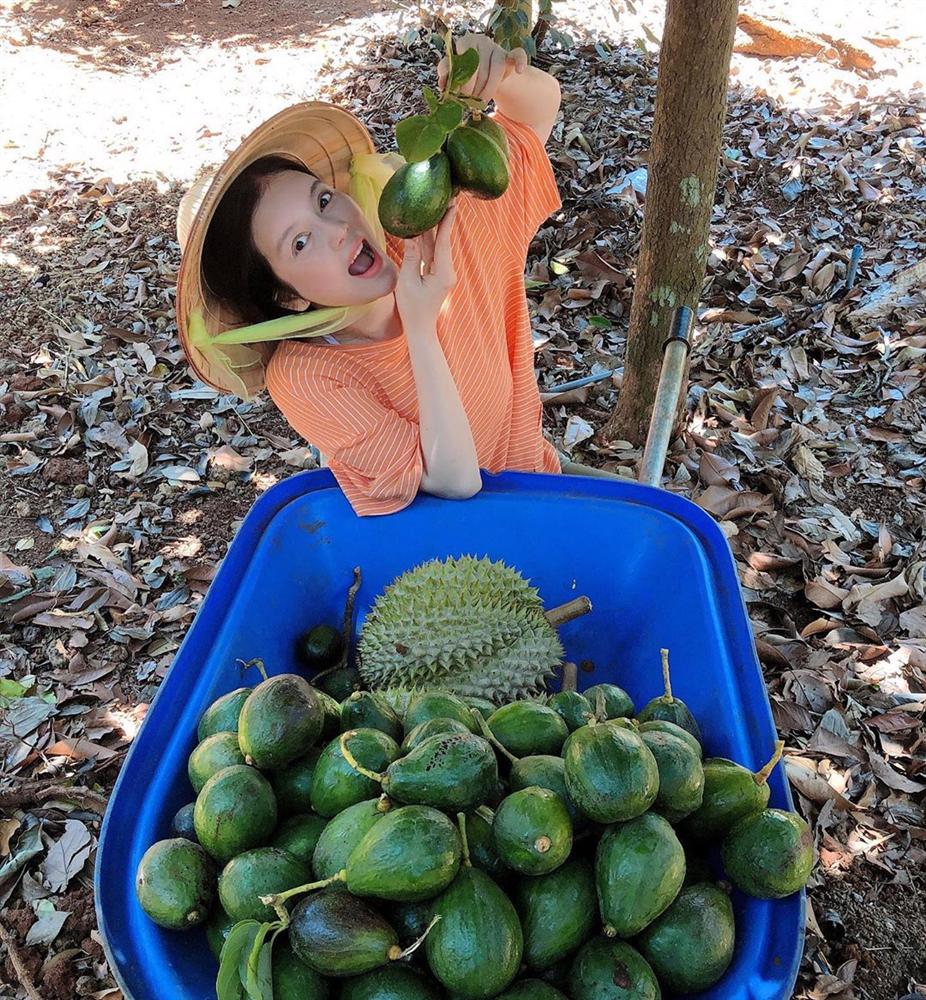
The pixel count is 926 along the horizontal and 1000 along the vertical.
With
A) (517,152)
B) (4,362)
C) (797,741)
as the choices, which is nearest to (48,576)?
(4,362)

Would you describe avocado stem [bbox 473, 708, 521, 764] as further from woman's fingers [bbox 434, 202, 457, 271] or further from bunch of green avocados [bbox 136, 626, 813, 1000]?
woman's fingers [bbox 434, 202, 457, 271]

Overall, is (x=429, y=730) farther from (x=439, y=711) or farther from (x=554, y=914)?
(x=554, y=914)

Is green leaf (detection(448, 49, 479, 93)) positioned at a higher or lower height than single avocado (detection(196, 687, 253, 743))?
higher

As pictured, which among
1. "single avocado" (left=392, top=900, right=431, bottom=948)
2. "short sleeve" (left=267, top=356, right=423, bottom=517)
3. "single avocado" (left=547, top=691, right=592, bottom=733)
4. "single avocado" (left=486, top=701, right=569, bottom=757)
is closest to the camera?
"single avocado" (left=392, top=900, right=431, bottom=948)

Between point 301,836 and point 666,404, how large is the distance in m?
1.57

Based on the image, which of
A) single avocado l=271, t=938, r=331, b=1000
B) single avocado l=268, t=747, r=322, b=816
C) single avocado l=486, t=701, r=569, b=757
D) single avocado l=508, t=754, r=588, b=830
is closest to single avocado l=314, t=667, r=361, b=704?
single avocado l=268, t=747, r=322, b=816

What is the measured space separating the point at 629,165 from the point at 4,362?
361cm

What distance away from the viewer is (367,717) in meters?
1.50

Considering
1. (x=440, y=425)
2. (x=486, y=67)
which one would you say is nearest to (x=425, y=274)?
(x=440, y=425)

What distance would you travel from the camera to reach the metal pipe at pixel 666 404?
2.38 metres

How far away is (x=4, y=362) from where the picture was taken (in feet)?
14.2

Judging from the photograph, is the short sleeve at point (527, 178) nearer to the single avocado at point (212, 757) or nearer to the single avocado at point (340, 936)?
the single avocado at point (212, 757)

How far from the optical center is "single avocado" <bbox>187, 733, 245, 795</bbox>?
145 centimetres

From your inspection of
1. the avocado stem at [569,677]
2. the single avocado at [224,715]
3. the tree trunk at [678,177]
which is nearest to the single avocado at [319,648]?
the single avocado at [224,715]
